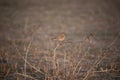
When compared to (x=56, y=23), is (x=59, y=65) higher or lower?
lower

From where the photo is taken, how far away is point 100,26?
34.2 ft

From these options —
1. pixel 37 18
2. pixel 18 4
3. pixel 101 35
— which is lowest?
pixel 101 35

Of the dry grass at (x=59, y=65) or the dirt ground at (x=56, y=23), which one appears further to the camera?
the dirt ground at (x=56, y=23)

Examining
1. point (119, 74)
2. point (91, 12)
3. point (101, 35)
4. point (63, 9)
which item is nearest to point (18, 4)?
point (63, 9)

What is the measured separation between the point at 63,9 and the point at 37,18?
246 centimetres

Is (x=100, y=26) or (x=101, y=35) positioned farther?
(x=100, y=26)

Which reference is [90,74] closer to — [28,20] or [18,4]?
[28,20]

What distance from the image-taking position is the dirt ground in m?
8.41

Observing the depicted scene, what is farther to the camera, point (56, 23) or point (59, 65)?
point (56, 23)

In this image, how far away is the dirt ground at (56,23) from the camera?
27.6 ft

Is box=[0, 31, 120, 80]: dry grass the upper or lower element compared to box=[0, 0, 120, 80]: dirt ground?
lower

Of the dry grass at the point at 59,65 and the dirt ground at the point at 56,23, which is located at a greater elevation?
the dirt ground at the point at 56,23

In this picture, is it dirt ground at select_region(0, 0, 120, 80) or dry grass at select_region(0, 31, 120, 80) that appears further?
dirt ground at select_region(0, 0, 120, 80)

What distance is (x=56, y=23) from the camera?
10.9 m
